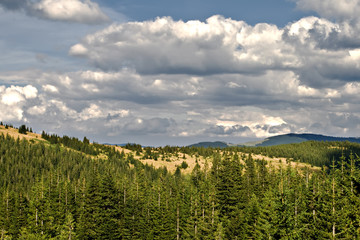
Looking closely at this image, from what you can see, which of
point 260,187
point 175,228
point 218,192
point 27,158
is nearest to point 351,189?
point 218,192

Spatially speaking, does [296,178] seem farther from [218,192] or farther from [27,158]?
[27,158]

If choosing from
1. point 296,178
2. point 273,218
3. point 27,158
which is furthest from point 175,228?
point 27,158

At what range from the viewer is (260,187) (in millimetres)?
101062

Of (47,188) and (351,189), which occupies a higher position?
(351,189)

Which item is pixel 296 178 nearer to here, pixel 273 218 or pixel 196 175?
pixel 196 175

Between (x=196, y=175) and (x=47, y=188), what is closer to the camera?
(x=47, y=188)

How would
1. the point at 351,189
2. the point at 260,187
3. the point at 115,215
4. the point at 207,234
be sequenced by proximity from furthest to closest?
1. the point at 260,187
2. the point at 115,215
3. the point at 207,234
4. the point at 351,189

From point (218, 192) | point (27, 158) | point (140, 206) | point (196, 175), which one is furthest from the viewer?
point (27, 158)

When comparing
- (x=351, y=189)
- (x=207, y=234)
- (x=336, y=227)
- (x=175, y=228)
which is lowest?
(x=175, y=228)

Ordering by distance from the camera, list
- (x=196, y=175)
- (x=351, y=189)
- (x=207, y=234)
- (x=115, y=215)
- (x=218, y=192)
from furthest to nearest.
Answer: (x=196, y=175) → (x=115, y=215) → (x=218, y=192) → (x=207, y=234) → (x=351, y=189)

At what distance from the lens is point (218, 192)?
258 feet

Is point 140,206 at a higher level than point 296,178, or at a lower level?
lower

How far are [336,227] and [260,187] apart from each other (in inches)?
2259

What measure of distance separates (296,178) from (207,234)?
46971 mm
